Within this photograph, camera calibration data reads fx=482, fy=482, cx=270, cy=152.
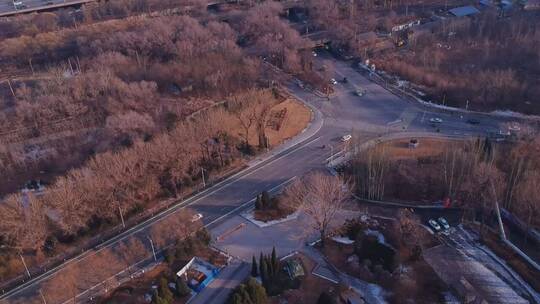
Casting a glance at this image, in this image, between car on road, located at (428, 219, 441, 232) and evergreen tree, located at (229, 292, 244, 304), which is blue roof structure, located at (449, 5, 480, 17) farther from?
evergreen tree, located at (229, 292, 244, 304)

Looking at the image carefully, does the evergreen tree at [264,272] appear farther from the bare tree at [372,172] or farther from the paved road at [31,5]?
the paved road at [31,5]

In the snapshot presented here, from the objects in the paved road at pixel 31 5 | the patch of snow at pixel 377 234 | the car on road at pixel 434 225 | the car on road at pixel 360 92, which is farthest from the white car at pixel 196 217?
the paved road at pixel 31 5

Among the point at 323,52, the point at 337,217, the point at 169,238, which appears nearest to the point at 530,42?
the point at 323,52

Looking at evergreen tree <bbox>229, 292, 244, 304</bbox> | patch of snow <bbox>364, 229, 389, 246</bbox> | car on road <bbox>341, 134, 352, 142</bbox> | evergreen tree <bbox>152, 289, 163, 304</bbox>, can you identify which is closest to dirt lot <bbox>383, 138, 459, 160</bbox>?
car on road <bbox>341, 134, 352, 142</bbox>

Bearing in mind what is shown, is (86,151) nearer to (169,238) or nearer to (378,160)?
(169,238)

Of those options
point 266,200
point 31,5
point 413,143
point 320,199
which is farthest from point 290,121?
point 31,5

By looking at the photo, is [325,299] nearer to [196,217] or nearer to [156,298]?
[156,298]
